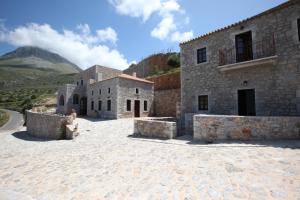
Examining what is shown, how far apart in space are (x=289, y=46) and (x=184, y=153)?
8.57 metres

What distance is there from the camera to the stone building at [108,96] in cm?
2147

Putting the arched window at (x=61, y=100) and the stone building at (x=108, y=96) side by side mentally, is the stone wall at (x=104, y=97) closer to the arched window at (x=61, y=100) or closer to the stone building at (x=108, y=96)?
the stone building at (x=108, y=96)

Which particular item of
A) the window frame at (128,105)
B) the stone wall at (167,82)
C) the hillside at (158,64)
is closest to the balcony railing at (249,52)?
the stone wall at (167,82)

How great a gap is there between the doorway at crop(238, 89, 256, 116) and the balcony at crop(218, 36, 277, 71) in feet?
5.87

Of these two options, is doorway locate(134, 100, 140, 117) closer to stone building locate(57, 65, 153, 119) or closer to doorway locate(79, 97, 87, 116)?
stone building locate(57, 65, 153, 119)

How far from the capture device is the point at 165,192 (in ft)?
12.0

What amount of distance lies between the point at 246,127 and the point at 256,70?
183 inches

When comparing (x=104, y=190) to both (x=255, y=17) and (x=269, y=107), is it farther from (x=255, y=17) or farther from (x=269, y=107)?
(x=255, y=17)

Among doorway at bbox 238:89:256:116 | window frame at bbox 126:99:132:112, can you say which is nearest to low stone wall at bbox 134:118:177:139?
doorway at bbox 238:89:256:116

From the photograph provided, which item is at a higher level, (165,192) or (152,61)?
(152,61)

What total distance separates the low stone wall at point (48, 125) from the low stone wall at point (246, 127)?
9.98 meters

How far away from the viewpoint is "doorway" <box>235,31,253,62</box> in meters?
11.3

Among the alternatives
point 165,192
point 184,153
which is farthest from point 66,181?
point 184,153

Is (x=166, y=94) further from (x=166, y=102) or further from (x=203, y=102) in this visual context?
(x=203, y=102)
